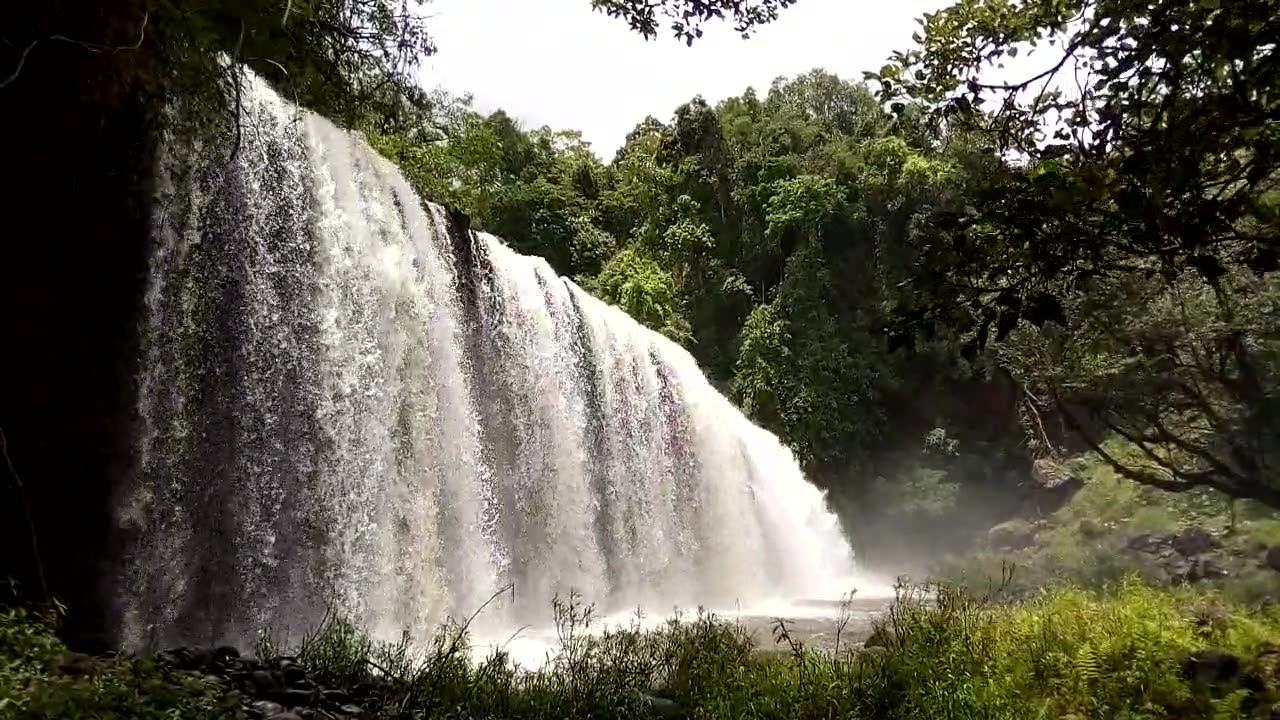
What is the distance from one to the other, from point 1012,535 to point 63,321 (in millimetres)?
19911

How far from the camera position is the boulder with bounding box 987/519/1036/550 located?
21.1 meters

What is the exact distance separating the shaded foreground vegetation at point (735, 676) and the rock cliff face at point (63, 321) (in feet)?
6.24

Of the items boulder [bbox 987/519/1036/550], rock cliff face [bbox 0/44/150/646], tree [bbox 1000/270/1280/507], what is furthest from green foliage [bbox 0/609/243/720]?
boulder [bbox 987/519/1036/550]

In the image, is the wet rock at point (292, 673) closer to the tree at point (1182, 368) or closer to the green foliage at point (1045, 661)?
the green foliage at point (1045, 661)

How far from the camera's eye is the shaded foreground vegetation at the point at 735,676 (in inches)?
180

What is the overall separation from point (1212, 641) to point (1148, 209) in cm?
560

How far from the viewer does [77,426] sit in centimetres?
721

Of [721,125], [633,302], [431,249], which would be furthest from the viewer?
[721,125]

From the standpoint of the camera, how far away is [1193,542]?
56.8 feet

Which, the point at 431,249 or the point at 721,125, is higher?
the point at 721,125

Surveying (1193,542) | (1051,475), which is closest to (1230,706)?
(1193,542)

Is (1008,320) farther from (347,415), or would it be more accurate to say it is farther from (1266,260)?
(347,415)

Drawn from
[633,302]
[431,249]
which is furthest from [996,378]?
[431,249]

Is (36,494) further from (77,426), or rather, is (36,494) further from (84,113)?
(84,113)
